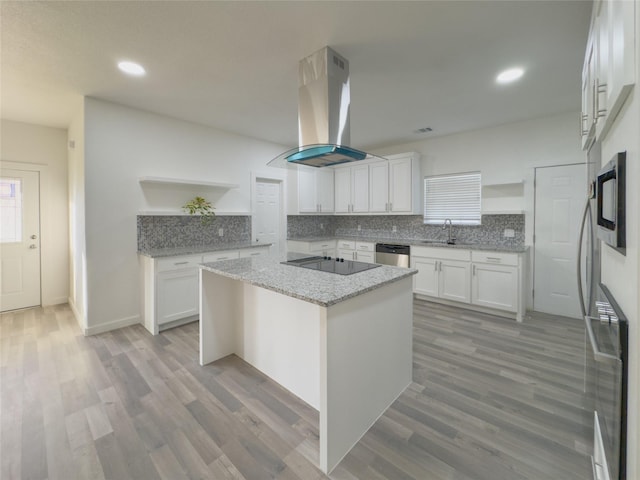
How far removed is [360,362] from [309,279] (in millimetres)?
609

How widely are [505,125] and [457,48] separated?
7.84ft

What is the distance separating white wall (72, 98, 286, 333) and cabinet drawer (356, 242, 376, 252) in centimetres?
290

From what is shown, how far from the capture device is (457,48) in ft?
7.43

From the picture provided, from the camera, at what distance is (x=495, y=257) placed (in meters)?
3.75

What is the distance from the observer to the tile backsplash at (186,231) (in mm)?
3661

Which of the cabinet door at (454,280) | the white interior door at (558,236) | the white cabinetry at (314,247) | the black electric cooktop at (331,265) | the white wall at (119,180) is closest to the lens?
the black electric cooktop at (331,265)

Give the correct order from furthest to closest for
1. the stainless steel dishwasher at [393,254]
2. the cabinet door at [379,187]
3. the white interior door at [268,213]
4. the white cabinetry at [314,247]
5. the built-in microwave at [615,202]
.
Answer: the white cabinetry at [314,247] < the cabinet door at [379,187] < the white interior door at [268,213] < the stainless steel dishwasher at [393,254] < the built-in microwave at [615,202]

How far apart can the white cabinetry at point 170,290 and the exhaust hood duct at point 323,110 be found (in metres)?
1.90

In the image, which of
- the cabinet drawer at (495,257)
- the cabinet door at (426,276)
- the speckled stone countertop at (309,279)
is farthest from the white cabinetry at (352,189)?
the speckled stone countertop at (309,279)

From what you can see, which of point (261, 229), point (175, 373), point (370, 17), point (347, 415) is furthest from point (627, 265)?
point (261, 229)

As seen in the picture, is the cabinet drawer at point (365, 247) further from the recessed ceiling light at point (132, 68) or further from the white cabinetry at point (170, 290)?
the recessed ceiling light at point (132, 68)

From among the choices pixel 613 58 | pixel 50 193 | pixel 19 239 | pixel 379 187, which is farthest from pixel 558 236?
pixel 19 239

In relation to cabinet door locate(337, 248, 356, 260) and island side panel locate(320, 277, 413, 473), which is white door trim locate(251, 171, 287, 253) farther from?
island side panel locate(320, 277, 413, 473)

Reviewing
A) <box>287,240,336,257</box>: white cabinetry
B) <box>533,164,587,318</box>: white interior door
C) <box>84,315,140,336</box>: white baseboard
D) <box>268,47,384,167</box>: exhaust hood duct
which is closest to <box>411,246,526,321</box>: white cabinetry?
<box>533,164,587,318</box>: white interior door
